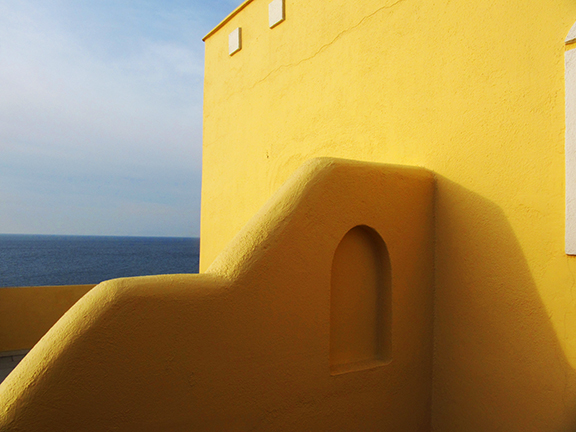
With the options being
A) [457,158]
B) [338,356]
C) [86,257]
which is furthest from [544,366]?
[86,257]

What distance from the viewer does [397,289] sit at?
3580mm

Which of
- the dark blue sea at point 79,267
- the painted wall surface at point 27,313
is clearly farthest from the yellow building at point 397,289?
the dark blue sea at point 79,267

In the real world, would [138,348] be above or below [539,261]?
below

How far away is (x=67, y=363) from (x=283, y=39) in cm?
509

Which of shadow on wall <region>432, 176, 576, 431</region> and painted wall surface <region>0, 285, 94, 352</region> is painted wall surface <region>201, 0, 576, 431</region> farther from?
painted wall surface <region>0, 285, 94, 352</region>

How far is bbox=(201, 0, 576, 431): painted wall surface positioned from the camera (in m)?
3.04

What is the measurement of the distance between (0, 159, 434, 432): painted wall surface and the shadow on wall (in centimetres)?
12

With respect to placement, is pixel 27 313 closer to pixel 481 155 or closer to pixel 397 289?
pixel 397 289

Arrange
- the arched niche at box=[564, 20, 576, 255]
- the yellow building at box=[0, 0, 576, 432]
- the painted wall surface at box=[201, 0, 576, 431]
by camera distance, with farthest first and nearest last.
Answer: the painted wall surface at box=[201, 0, 576, 431]
the arched niche at box=[564, 20, 576, 255]
the yellow building at box=[0, 0, 576, 432]

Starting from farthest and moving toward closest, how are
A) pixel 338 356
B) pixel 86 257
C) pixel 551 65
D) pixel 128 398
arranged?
pixel 86 257
pixel 338 356
pixel 551 65
pixel 128 398

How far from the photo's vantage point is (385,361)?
3.51m

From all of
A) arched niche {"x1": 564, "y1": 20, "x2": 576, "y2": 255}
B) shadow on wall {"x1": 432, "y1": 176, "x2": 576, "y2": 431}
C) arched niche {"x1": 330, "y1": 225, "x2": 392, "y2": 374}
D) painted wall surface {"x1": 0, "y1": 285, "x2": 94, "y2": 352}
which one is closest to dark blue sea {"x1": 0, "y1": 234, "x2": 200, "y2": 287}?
painted wall surface {"x1": 0, "y1": 285, "x2": 94, "y2": 352}

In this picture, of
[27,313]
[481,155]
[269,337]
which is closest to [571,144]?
[481,155]

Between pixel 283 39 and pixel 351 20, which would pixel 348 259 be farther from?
pixel 283 39
